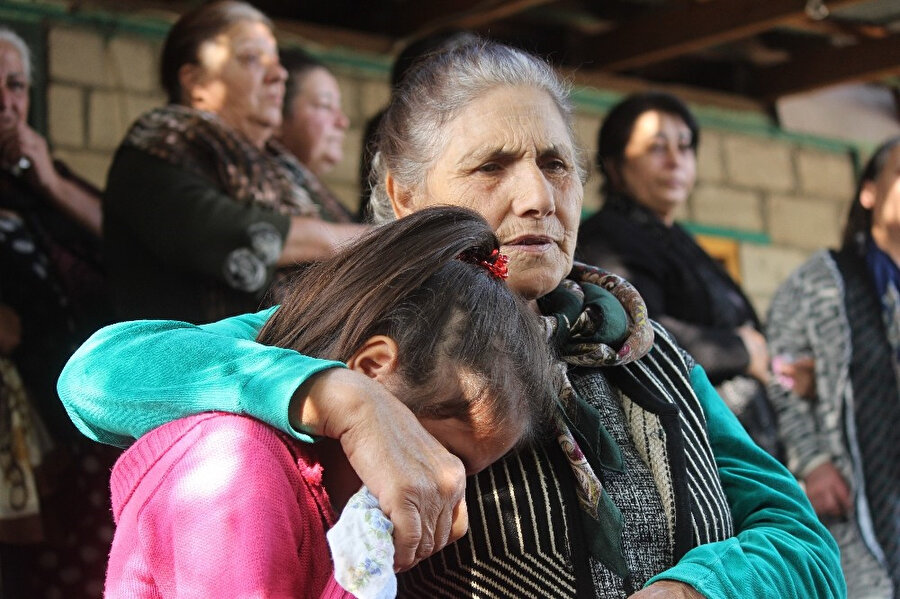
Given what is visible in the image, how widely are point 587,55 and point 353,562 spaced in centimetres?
502

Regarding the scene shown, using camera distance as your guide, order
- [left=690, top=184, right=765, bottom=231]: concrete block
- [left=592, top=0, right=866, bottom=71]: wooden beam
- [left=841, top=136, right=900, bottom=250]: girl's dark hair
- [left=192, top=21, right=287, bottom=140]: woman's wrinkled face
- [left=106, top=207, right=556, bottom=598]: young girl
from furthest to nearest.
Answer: [left=690, top=184, right=765, bottom=231]: concrete block < [left=592, top=0, right=866, bottom=71]: wooden beam < [left=841, top=136, right=900, bottom=250]: girl's dark hair < [left=192, top=21, right=287, bottom=140]: woman's wrinkled face < [left=106, top=207, right=556, bottom=598]: young girl

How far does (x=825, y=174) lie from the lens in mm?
7246

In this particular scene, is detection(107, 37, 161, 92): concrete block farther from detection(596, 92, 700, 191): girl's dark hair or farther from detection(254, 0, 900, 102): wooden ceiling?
detection(596, 92, 700, 191): girl's dark hair

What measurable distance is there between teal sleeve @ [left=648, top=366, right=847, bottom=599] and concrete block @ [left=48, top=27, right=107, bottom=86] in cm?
324

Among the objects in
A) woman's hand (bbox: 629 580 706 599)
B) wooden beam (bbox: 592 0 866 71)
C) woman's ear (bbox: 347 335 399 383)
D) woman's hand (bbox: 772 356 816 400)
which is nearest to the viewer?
woman's ear (bbox: 347 335 399 383)

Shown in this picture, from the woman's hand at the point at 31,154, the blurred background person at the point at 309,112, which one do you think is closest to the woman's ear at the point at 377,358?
the woman's hand at the point at 31,154

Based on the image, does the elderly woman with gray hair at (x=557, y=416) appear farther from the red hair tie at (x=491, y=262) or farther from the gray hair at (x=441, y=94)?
the red hair tie at (x=491, y=262)

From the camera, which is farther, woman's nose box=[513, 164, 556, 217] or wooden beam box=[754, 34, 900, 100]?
wooden beam box=[754, 34, 900, 100]

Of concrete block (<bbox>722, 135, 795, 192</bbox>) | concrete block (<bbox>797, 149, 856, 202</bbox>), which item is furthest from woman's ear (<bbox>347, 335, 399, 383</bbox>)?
concrete block (<bbox>797, 149, 856, 202</bbox>)

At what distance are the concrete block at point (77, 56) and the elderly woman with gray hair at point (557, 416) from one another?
8.77 ft

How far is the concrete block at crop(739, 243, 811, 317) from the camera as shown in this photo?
22.3 ft

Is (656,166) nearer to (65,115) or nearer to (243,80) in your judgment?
(243,80)

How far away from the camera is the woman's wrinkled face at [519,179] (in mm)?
2135

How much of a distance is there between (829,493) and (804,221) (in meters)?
3.29
